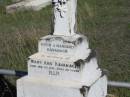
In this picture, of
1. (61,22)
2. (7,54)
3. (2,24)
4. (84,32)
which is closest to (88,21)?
(84,32)

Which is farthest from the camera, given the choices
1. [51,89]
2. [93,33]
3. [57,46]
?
→ [93,33]

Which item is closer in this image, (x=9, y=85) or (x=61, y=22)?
(x=61, y=22)

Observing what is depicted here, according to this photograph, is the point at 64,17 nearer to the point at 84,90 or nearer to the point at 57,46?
the point at 57,46

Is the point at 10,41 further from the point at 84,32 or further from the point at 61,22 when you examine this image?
the point at 61,22

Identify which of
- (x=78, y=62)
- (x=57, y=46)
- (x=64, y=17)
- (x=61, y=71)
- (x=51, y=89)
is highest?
(x=64, y=17)

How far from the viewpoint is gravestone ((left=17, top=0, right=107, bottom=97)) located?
15.1 feet

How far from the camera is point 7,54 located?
7.61 m

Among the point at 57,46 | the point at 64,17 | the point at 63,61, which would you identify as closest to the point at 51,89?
the point at 63,61

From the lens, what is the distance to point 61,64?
4.63 m

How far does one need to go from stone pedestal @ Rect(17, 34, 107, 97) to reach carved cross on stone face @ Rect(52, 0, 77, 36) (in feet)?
0.25

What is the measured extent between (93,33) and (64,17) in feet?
14.1

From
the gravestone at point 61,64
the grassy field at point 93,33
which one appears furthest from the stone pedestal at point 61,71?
the grassy field at point 93,33

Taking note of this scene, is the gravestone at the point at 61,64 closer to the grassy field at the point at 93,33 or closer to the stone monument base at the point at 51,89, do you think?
the stone monument base at the point at 51,89

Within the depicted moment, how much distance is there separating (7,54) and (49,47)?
2.97 metres
